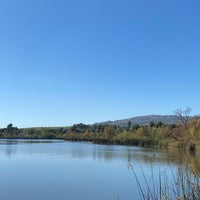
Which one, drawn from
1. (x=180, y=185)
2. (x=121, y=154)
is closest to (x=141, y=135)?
(x=121, y=154)

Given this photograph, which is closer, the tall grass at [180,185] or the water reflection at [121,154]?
the tall grass at [180,185]

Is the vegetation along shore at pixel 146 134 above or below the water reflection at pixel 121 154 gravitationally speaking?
above

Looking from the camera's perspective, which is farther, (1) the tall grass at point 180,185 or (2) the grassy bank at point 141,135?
(2) the grassy bank at point 141,135

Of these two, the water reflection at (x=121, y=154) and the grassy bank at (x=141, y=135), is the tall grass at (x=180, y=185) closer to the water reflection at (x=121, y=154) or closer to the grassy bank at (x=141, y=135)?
the water reflection at (x=121, y=154)

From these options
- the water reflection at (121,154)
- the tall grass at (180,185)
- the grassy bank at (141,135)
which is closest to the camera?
the tall grass at (180,185)

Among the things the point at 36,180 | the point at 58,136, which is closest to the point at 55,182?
the point at 36,180

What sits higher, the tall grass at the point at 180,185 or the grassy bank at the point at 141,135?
the grassy bank at the point at 141,135

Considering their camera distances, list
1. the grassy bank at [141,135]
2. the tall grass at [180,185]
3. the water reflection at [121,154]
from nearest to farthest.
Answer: the tall grass at [180,185] → the water reflection at [121,154] → the grassy bank at [141,135]

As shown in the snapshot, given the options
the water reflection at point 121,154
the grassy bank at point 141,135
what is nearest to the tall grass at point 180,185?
the water reflection at point 121,154

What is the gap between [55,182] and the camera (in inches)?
774

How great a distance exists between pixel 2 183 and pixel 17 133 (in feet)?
425

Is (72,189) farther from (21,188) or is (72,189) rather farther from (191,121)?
(191,121)

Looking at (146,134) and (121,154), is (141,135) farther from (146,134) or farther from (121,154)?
(121,154)

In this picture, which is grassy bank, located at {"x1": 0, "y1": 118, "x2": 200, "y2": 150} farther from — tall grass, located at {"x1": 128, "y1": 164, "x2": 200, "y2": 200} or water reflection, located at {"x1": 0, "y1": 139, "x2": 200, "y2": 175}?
water reflection, located at {"x1": 0, "y1": 139, "x2": 200, "y2": 175}
